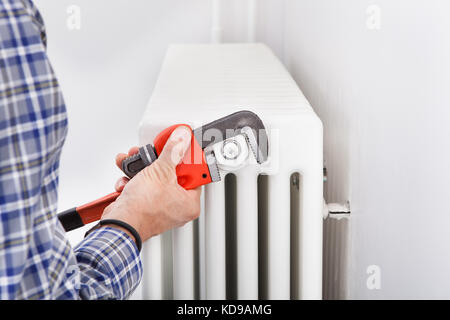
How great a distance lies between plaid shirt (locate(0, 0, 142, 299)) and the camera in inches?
13.9

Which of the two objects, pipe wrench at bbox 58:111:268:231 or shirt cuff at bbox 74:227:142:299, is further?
pipe wrench at bbox 58:111:268:231

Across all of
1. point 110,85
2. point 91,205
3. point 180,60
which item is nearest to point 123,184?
point 91,205

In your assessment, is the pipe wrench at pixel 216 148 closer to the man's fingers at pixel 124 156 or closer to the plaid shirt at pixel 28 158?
the man's fingers at pixel 124 156

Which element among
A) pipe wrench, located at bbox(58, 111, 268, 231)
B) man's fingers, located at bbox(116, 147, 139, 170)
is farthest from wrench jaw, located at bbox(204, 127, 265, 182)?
man's fingers, located at bbox(116, 147, 139, 170)

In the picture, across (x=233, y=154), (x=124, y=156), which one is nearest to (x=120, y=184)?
(x=124, y=156)

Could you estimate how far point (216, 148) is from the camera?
594 millimetres

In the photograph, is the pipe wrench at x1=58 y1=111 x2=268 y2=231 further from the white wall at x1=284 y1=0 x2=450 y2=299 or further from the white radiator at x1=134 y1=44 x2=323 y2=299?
the white wall at x1=284 y1=0 x2=450 y2=299

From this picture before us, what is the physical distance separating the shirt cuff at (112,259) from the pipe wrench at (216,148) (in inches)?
4.4

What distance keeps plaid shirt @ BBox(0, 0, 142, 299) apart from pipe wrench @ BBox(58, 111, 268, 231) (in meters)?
0.21

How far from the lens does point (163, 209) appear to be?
22.6 inches

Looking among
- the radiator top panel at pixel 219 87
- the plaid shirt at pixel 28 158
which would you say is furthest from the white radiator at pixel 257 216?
the plaid shirt at pixel 28 158
